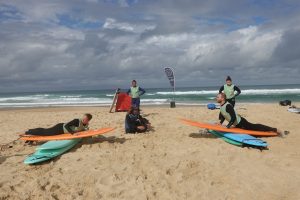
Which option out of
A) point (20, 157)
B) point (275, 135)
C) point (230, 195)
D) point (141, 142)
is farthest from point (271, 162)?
point (20, 157)

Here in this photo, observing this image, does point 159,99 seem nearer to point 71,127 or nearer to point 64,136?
point 71,127

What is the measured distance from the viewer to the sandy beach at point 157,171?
17.6ft

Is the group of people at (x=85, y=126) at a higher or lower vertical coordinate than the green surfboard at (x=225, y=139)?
higher

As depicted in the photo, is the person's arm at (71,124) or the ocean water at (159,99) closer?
Answer: the person's arm at (71,124)

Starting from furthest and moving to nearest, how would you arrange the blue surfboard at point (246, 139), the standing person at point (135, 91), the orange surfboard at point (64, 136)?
1. the standing person at point (135, 91)
2. the orange surfboard at point (64, 136)
3. the blue surfboard at point (246, 139)

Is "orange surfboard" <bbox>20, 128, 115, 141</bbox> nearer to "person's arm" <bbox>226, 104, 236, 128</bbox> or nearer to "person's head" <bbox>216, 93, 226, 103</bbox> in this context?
"person's head" <bbox>216, 93, 226, 103</bbox>

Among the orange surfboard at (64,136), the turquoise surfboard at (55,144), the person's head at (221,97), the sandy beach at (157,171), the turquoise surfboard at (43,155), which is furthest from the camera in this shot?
the person's head at (221,97)

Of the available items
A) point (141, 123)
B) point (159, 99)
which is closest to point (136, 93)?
point (141, 123)

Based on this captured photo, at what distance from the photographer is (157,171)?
5.93 m

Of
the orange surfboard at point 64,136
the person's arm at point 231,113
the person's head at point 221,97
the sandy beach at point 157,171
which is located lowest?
the sandy beach at point 157,171

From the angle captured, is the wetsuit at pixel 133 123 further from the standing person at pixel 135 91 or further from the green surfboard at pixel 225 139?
the standing person at pixel 135 91

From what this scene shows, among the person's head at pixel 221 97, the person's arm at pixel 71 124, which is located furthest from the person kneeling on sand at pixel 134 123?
the person's head at pixel 221 97

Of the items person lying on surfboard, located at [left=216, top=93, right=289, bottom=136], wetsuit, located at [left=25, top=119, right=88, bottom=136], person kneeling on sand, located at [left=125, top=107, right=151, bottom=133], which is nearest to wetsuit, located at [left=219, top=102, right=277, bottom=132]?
person lying on surfboard, located at [left=216, top=93, right=289, bottom=136]

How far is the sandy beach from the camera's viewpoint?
538cm
